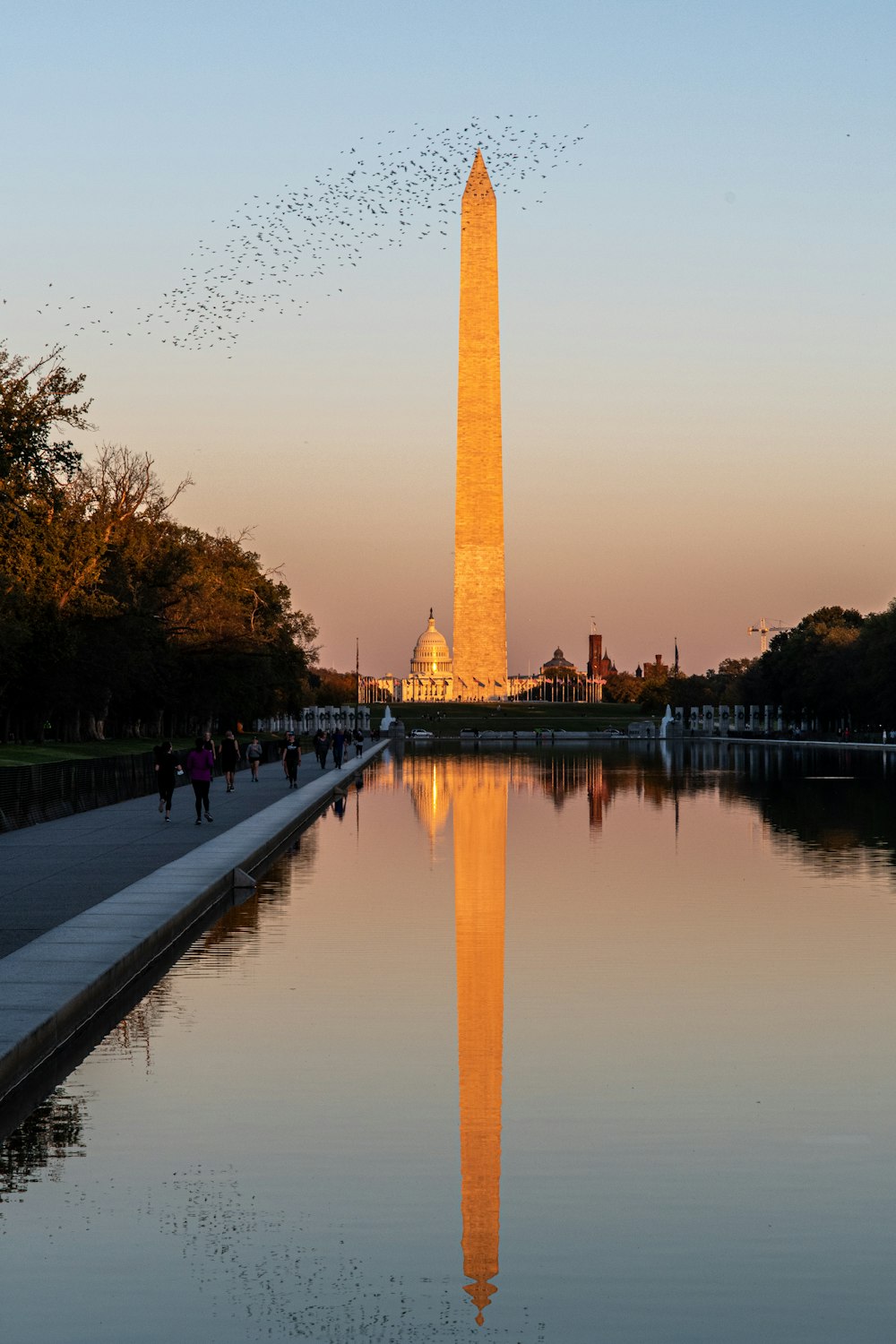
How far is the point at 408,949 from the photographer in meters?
16.6

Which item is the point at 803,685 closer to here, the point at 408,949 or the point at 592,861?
the point at 592,861

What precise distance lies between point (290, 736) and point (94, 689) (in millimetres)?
16066

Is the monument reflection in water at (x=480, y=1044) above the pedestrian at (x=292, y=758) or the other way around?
the other way around

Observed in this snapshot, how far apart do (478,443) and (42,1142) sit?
4429 inches

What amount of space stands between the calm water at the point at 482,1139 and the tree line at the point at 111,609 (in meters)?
27.4

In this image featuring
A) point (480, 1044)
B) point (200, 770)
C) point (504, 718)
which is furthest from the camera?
point (504, 718)

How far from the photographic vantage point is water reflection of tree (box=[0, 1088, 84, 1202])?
8812mm

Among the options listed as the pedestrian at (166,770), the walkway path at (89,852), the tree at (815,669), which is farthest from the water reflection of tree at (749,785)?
the tree at (815,669)

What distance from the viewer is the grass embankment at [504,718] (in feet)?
468

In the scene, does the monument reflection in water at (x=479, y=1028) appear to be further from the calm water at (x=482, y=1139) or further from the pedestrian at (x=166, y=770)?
the pedestrian at (x=166, y=770)

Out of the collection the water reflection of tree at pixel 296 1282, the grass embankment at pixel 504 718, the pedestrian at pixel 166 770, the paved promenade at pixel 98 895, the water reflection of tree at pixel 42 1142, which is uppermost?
the grass embankment at pixel 504 718

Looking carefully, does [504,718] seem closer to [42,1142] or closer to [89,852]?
[89,852]

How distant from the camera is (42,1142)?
9.48 m

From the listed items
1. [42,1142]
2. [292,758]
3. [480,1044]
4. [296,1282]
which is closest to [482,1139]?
[42,1142]
